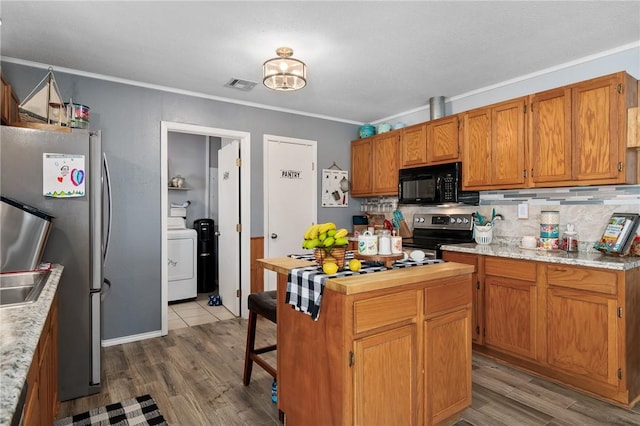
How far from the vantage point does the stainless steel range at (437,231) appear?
141 inches

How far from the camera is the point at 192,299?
4941mm

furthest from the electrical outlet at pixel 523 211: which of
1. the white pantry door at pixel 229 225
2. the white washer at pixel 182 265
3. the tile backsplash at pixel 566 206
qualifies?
the white washer at pixel 182 265

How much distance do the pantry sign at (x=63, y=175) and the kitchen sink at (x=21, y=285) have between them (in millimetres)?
526

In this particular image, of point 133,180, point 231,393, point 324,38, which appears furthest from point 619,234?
point 133,180

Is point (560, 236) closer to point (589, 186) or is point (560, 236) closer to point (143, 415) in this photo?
point (589, 186)

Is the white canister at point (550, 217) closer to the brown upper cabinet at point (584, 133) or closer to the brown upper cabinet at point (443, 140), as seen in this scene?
the brown upper cabinet at point (584, 133)

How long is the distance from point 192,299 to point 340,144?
295cm

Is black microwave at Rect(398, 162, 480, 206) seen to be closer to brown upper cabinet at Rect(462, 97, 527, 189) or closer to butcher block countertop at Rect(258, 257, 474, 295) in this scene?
brown upper cabinet at Rect(462, 97, 527, 189)

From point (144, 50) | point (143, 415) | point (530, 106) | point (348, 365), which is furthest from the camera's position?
point (530, 106)

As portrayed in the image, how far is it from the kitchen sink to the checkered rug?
871 mm

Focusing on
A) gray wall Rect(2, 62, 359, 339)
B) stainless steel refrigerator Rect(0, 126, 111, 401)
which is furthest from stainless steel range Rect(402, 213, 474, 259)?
stainless steel refrigerator Rect(0, 126, 111, 401)

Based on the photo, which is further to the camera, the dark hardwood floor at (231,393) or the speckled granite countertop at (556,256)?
A: the speckled granite countertop at (556,256)

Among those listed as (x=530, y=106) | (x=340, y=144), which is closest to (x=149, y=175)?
(x=340, y=144)

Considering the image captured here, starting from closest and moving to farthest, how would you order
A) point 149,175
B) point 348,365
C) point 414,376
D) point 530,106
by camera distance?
point 348,365 → point 414,376 → point 530,106 → point 149,175
